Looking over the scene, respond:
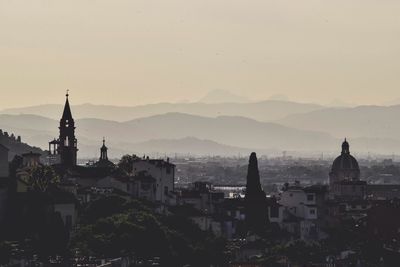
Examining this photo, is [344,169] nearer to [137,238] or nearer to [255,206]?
[255,206]

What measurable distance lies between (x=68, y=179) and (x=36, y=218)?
18.8m

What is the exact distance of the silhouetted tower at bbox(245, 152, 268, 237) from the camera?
110438mm

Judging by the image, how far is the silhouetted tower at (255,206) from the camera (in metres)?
110

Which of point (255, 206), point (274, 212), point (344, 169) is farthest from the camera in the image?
point (344, 169)

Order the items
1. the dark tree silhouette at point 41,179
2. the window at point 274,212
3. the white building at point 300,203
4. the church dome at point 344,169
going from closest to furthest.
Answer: the dark tree silhouette at point 41,179
the window at point 274,212
the white building at point 300,203
the church dome at point 344,169

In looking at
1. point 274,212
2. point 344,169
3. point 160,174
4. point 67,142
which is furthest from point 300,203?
point 344,169

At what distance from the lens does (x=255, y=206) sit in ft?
373

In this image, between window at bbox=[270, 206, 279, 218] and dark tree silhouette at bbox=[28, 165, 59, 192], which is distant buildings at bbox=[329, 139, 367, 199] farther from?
dark tree silhouette at bbox=[28, 165, 59, 192]

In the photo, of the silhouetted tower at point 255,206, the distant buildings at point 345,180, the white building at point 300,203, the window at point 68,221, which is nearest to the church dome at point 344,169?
the distant buildings at point 345,180

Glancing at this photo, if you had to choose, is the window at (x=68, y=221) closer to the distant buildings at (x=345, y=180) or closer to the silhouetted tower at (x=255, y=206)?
the silhouetted tower at (x=255, y=206)

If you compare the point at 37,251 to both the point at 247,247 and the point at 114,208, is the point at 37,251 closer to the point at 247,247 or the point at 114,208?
the point at 114,208

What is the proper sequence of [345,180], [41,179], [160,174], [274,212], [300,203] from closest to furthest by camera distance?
1. [41,179]
2. [160,174]
3. [274,212]
4. [300,203]
5. [345,180]

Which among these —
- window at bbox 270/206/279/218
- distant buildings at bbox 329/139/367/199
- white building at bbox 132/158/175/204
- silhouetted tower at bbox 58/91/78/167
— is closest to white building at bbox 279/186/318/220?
window at bbox 270/206/279/218

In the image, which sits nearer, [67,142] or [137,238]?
[137,238]
